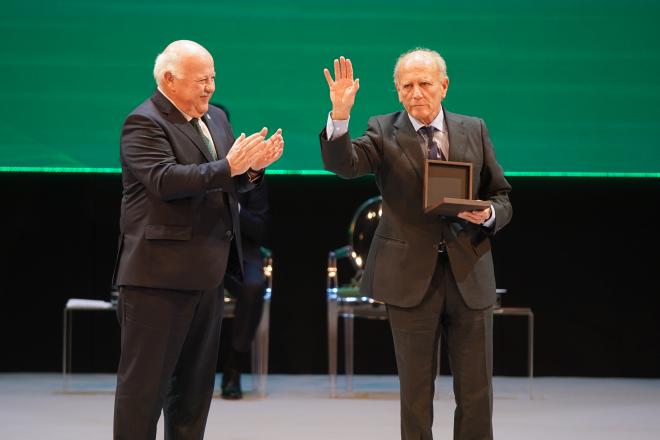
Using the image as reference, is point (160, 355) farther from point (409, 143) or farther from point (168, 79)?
point (409, 143)

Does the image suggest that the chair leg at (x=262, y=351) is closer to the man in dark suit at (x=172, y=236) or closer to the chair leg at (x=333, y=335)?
the chair leg at (x=333, y=335)

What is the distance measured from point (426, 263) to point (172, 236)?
75 centimetres

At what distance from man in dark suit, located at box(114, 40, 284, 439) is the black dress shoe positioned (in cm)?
220

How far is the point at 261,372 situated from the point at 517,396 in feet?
4.69

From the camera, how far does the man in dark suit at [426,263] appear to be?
284cm

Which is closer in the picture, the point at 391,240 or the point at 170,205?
the point at 170,205

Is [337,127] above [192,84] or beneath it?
beneath

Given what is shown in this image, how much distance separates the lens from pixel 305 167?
564 cm

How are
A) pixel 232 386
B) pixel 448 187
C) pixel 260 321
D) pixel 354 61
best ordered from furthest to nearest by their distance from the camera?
pixel 354 61, pixel 260 321, pixel 232 386, pixel 448 187

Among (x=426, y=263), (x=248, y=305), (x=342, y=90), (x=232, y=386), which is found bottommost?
(x=232, y=386)

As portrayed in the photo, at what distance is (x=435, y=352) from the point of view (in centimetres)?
290

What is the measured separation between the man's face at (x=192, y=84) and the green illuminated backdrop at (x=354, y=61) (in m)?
2.70

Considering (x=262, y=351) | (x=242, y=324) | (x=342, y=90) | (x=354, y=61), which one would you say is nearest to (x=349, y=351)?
(x=262, y=351)

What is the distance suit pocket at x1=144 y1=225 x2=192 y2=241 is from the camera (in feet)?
9.11
